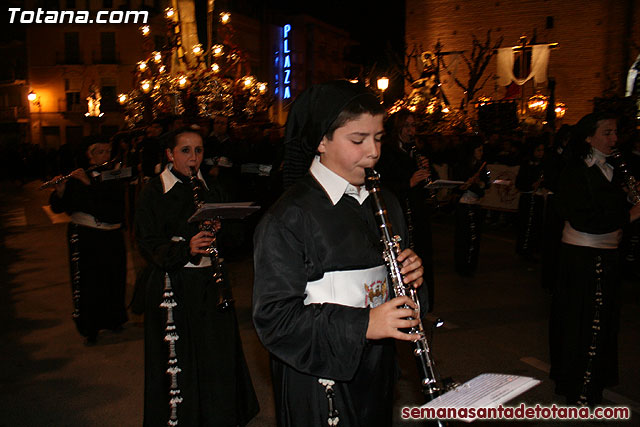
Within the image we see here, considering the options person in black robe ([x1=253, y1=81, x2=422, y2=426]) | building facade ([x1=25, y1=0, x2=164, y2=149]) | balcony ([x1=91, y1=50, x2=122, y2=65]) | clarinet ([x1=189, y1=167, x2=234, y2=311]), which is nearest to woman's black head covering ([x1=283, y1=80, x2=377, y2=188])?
person in black robe ([x1=253, y1=81, x2=422, y2=426])

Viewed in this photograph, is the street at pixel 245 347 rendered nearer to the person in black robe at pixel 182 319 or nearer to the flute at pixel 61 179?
the person in black robe at pixel 182 319

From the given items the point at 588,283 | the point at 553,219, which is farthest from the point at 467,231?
the point at 588,283

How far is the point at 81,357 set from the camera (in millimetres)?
5746

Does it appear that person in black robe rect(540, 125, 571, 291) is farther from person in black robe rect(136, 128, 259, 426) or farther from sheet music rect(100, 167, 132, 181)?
sheet music rect(100, 167, 132, 181)

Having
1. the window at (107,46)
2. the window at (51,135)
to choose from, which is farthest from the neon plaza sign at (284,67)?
the window at (51,135)

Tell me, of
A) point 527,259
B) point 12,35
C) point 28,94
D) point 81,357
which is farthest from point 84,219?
point 12,35

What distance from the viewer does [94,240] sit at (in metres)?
6.23

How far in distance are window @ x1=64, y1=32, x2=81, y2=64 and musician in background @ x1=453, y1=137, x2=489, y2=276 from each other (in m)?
44.5

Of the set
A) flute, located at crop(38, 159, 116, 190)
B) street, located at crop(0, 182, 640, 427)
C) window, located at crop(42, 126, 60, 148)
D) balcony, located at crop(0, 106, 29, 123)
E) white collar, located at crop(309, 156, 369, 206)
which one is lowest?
street, located at crop(0, 182, 640, 427)

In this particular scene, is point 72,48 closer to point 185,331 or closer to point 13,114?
point 13,114

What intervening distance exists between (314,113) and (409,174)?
13.8 feet

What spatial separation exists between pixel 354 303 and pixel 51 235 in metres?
12.6

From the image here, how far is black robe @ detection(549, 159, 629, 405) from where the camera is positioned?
4.14 metres

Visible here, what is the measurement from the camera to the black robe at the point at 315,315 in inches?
80.7
